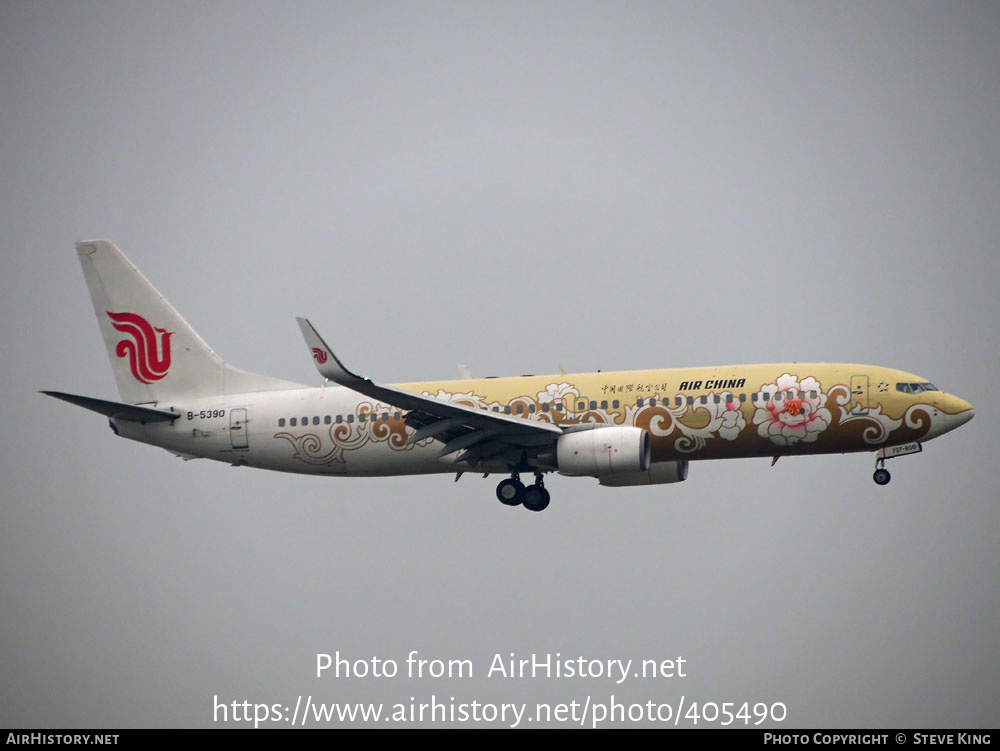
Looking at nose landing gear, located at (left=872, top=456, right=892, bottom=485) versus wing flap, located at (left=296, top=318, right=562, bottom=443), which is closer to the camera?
wing flap, located at (left=296, top=318, right=562, bottom=443)

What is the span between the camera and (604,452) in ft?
155

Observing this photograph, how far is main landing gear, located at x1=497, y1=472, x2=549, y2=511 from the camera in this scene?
167 ft

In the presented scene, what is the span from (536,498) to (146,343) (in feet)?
54.1

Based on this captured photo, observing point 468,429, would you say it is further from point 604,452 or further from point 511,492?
point 604,452

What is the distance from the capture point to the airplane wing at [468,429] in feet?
153

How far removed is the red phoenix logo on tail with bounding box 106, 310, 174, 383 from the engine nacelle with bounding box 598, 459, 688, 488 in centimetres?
1750

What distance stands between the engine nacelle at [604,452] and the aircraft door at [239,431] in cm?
1213

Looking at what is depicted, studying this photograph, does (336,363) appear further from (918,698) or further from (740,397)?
(918,698)

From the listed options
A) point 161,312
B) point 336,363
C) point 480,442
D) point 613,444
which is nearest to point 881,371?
point 613,444

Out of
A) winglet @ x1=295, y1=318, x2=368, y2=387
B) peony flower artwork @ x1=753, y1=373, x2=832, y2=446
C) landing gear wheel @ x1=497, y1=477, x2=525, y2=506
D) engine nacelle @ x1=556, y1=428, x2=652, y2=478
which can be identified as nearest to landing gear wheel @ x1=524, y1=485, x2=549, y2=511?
landing gear wheel @ x1=497, y1=477, x2=525, y2=506

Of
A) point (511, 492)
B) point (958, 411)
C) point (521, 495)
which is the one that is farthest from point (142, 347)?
point (958, 411)

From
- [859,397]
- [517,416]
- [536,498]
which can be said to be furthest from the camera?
[536,498]

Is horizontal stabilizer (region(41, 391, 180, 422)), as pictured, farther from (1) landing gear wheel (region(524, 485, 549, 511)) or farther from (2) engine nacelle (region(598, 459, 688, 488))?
(2) engine nacelle (region(598, 459, 688, 488))

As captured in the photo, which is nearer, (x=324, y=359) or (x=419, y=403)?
(x=324, y=359)
